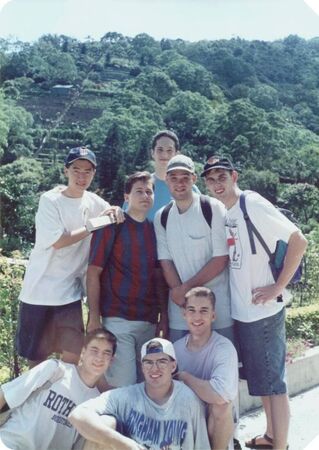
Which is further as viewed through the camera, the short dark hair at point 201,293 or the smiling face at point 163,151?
the smiling face at point 163,151

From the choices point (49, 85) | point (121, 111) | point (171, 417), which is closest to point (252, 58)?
point (121, 111)

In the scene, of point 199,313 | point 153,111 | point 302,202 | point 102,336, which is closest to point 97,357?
point 102,336

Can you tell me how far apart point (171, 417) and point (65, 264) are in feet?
3.09

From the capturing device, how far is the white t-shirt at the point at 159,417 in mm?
2439

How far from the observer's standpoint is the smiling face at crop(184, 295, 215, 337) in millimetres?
2654

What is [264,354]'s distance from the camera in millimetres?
2760

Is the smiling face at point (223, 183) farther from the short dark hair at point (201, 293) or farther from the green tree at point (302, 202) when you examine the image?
the green tree at point (302, 202)

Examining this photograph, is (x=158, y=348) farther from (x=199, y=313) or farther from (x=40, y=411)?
(x=40, y=411)

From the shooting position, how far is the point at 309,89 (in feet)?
87.7

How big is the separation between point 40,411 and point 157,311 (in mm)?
760

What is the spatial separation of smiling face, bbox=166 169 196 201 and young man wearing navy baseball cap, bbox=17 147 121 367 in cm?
33

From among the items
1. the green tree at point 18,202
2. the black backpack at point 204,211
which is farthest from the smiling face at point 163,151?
the green tree at point 18,202

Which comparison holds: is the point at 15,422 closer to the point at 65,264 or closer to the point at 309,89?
the point at 65,264

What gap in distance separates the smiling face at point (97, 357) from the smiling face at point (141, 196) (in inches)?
26.7
